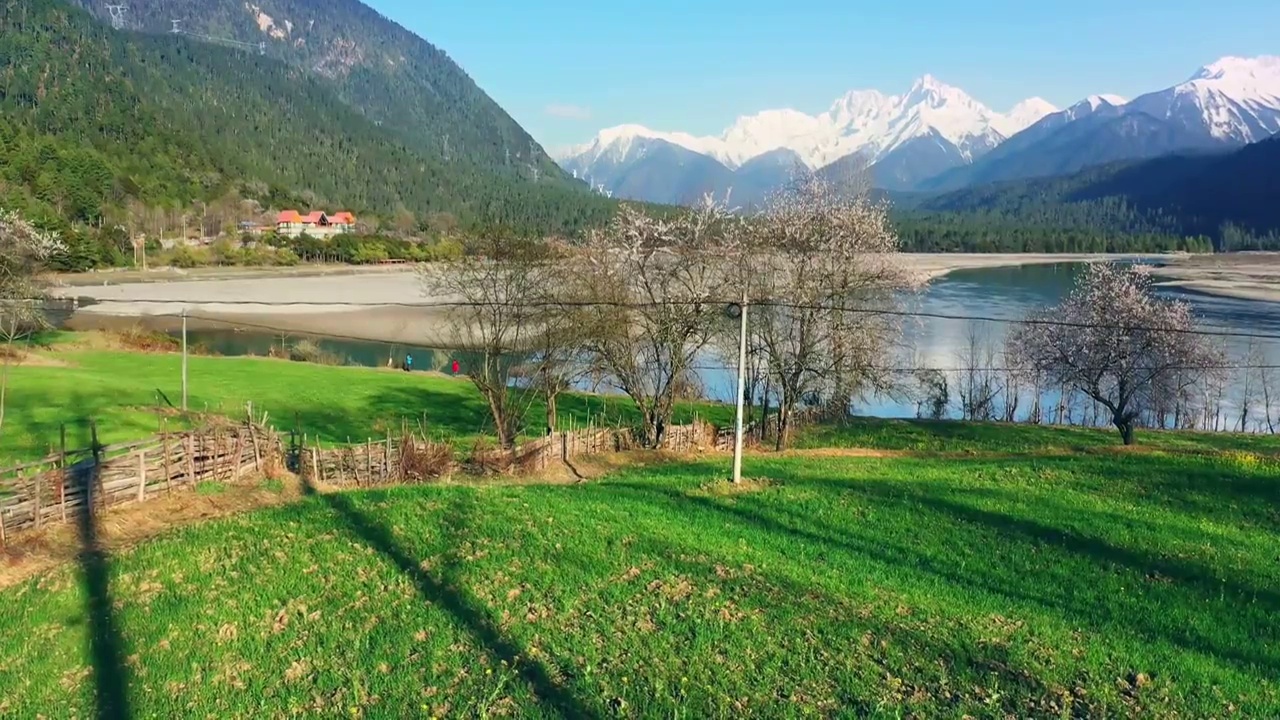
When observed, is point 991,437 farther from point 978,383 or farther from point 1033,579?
point 1033,579

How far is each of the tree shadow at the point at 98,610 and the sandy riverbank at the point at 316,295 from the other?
2511cm

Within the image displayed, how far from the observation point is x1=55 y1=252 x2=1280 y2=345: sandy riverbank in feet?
200

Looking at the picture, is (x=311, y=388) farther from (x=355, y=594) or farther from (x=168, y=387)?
(x=355, y=594)

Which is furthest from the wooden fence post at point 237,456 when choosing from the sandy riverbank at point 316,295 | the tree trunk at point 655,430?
the sandy riverbank at point 316,295

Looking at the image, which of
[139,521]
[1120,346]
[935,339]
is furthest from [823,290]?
[935,339]

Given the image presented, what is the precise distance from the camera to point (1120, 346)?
101ft

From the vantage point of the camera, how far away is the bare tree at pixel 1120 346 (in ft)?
102

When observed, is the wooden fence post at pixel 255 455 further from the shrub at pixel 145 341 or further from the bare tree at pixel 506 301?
the shrub at pixel 145 341

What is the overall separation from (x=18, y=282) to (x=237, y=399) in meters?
11.8

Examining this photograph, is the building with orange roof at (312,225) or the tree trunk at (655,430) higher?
the building with orange roof at (312,225)

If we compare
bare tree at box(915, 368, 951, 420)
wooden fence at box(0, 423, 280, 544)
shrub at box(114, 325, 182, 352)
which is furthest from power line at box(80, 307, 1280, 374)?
wooden fence at box(0, 423, 280, 544)

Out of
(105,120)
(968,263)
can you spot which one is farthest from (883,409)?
(105,120)

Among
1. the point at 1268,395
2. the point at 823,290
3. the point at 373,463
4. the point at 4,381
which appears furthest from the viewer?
the point at 1268,395

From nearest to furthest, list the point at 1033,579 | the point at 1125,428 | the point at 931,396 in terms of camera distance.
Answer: the point at 1033,579 → the point at 1125,428 → the point at 931,396
